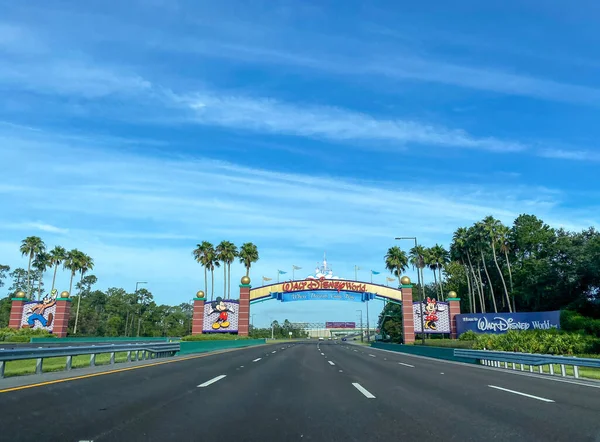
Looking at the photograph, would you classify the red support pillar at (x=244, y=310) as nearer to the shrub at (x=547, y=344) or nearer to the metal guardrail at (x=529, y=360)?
the shrub at (x=547, y=344)

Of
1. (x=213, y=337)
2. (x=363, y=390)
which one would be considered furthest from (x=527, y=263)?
Answer: (x=363, y=390)

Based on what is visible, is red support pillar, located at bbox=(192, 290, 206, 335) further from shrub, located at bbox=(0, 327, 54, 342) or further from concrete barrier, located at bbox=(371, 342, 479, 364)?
concrete barrier, located at bbox=(371, 342, 479, 364)

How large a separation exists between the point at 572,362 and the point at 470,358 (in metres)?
9.98

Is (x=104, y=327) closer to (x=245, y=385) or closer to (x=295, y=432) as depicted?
(x=245, y=385)

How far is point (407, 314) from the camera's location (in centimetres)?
6012

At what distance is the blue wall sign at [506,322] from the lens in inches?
1817

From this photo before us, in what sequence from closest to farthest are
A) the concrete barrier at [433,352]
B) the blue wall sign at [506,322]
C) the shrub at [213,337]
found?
the concrete barrier at [433,352] < the blue wall sign at [506,322] < the shrub at [213,337]

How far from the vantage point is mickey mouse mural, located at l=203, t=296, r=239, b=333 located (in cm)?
6094

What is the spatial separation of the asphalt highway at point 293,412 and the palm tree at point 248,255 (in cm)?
5892

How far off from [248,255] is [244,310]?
500 inches

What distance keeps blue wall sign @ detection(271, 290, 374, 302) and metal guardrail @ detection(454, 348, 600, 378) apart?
36.7 metres

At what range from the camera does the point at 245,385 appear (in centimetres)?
1288

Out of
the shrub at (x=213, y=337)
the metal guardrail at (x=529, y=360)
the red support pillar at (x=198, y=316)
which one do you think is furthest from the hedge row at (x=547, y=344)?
the red support pillar at (x=198, y=316)

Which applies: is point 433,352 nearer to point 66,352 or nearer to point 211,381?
point 211,381
